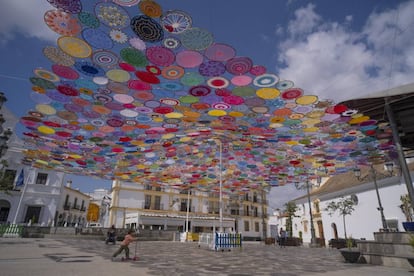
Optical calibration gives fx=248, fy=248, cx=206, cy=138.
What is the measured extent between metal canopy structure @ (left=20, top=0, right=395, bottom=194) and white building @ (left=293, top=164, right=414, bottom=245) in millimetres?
9050

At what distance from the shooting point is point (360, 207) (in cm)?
2400

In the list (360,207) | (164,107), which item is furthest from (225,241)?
(360,207)

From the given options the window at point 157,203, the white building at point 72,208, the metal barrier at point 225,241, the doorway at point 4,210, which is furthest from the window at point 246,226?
the doorway at point 4,210

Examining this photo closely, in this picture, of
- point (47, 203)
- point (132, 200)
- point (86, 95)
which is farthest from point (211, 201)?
point (86, 95)

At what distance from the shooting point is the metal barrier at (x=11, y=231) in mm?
17594

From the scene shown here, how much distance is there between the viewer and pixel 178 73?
6.43m

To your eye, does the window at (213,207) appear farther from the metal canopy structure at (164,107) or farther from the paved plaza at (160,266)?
the paved plaza at (160,266)

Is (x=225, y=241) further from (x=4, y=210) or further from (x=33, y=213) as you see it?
(x=4, y=210)

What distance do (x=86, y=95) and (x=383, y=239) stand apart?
416 inches

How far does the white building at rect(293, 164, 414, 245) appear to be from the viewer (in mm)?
20781

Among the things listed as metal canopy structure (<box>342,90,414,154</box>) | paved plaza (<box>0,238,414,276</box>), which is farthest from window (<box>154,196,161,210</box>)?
metal canopy structure (<box>342,90,414,154</box>)

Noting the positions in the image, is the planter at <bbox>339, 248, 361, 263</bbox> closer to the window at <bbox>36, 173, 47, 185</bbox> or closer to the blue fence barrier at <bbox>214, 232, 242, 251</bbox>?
the blue fence barrier at <bbox>214, 232, 242, 251</bbox>

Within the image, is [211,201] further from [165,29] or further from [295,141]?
[165,29]

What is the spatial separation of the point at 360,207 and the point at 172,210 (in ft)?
79.1
